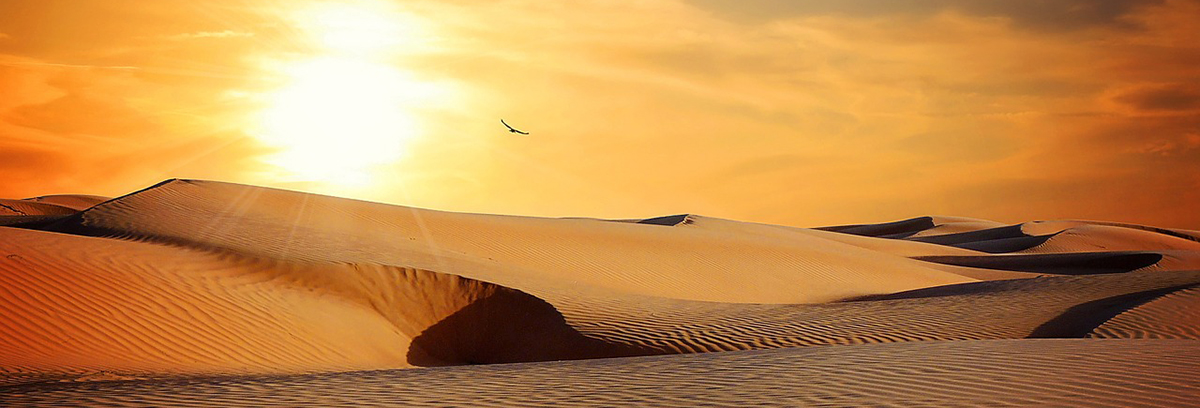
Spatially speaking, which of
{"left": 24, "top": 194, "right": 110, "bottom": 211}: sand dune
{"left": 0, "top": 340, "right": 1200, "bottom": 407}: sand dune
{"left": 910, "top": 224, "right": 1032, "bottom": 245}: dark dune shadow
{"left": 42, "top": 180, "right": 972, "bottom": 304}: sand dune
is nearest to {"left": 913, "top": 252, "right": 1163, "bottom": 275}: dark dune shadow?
{"left": 42, "top": 180, "right": 972, "bottom": 304}: sand dune

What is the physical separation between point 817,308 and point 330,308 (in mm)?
7020

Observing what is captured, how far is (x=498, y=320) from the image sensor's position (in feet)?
41.8

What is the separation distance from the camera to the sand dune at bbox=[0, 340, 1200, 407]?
564 cm

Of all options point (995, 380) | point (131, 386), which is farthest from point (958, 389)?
point (131, 386)

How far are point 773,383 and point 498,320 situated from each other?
7.02 meters

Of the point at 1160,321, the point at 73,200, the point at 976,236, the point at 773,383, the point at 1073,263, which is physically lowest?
the point at 773,383

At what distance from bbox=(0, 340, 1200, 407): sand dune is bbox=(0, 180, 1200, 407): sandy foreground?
0.10 ft

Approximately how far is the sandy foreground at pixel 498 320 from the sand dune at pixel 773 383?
31 mm

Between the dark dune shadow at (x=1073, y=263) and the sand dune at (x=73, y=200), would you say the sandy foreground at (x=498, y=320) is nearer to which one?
the dark dune shadow at (x=1073, y=263)

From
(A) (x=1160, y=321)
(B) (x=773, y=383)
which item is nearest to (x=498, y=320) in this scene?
(B) (x=773, y=383)

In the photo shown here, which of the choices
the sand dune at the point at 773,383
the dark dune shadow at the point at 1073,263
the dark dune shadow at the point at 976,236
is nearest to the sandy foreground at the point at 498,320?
the sand dune at the point at 773,383

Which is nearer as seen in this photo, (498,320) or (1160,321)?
(1160,321)

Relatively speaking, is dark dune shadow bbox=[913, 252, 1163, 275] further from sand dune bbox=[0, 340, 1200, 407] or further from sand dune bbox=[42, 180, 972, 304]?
sand dune bbox=[0, 340, 1200, 407]

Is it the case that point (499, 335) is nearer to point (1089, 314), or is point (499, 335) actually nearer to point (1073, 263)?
point (1089, 314)
